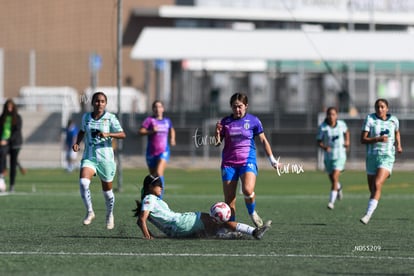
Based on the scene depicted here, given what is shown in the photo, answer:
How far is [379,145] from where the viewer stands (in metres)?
19.5

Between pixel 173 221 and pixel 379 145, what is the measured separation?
494 centimetres

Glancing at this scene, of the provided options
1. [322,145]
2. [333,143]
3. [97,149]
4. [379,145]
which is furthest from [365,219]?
[333,143]

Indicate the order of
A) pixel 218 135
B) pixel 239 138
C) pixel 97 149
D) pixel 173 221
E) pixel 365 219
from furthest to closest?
pixel 365 219 → pixel 97 149 → pixel 239 138 → pixel 218 135 → pixel 173 221

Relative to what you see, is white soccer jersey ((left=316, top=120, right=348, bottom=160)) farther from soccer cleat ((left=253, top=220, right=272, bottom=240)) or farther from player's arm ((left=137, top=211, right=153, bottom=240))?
player's arm ((left=137, top=211, right=153, bottom=240))

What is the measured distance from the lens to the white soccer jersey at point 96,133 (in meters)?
17.9

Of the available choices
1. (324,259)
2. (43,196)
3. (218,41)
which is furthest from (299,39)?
(324,259)

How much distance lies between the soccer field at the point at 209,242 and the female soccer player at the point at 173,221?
0.19 meters

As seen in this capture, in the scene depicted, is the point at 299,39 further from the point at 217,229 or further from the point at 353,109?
the point at 217,229

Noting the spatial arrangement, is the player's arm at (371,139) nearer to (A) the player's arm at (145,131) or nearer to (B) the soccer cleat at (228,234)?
(B) the soccer cleat at (228,234)

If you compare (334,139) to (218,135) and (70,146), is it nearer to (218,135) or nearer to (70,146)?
(218,135)

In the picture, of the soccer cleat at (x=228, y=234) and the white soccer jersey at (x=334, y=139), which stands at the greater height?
the white soccer jersey at (x=334, y=139)

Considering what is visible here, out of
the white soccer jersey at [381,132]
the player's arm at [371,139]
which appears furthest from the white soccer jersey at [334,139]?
the player's arm at [371,139]

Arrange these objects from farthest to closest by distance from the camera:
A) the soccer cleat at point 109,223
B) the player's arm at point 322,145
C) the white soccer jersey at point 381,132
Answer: the player's arm at point 322,145, the white soccer jersey at point 381,132, the soccer cleat at point 109,223

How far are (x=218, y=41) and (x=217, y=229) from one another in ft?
117
